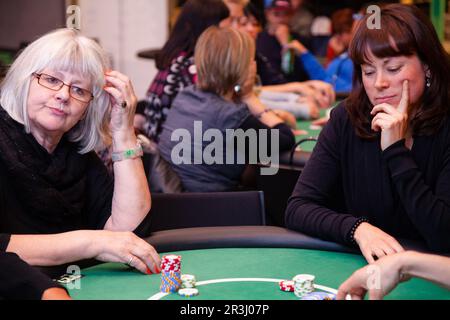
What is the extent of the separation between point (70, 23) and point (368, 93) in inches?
36.1

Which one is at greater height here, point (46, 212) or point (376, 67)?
point (376, 67)

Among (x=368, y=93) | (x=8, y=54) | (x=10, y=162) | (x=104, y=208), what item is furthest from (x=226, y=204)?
(x=8, y=54)

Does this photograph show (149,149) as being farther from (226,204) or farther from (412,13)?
(412,13)

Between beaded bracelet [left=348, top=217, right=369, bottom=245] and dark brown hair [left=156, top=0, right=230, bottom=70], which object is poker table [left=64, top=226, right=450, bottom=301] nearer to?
beaded bracelet [left=348, top=217, right=369, bottom=245]

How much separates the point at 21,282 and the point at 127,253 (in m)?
0.34

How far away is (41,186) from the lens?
2.05m

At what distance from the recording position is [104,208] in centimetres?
226

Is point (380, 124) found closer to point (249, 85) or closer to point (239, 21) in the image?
point (249, 85)

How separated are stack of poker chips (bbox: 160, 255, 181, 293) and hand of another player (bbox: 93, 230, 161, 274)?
0.51 ft

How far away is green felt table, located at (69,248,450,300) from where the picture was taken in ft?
5.57

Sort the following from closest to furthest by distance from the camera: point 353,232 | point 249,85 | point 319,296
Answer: point 319,296, point 353,232, point 249,85

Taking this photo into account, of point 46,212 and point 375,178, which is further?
point 375,178

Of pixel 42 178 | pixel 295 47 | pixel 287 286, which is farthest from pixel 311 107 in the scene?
pixel 287 286
